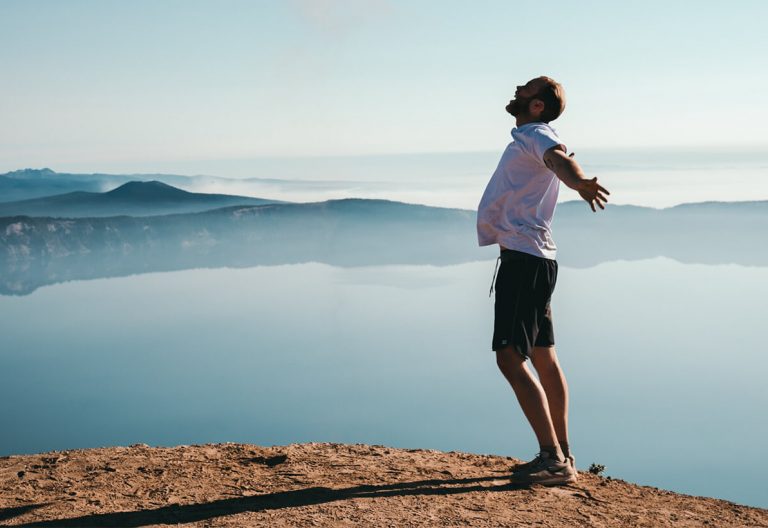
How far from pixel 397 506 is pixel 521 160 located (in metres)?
1.93

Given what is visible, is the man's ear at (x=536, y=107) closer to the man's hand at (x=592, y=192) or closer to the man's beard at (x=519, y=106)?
the man's beard at (x=519, y=106)

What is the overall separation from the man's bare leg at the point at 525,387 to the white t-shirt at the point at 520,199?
22.7 inches

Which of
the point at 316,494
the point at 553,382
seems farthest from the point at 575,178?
the point at 316,494

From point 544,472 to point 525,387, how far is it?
55cm

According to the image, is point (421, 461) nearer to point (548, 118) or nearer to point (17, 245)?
point (548, 118)

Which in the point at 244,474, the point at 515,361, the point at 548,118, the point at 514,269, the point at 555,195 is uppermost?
the point at 548,118

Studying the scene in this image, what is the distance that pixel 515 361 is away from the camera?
390cm

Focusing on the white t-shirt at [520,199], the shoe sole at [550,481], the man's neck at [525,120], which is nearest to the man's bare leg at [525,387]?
the shoe sole at [550,481]

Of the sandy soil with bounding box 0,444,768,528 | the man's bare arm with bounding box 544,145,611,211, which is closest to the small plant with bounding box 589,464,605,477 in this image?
the sandy soil with bounding box 0,444,768,528

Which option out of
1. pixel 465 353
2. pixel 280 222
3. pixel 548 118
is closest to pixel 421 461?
pixel 548 118

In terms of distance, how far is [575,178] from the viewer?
3.47 m

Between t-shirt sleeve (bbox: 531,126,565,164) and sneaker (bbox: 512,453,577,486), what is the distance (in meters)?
1.68

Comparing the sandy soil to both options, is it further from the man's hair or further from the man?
the man's hair

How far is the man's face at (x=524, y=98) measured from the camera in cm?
397
